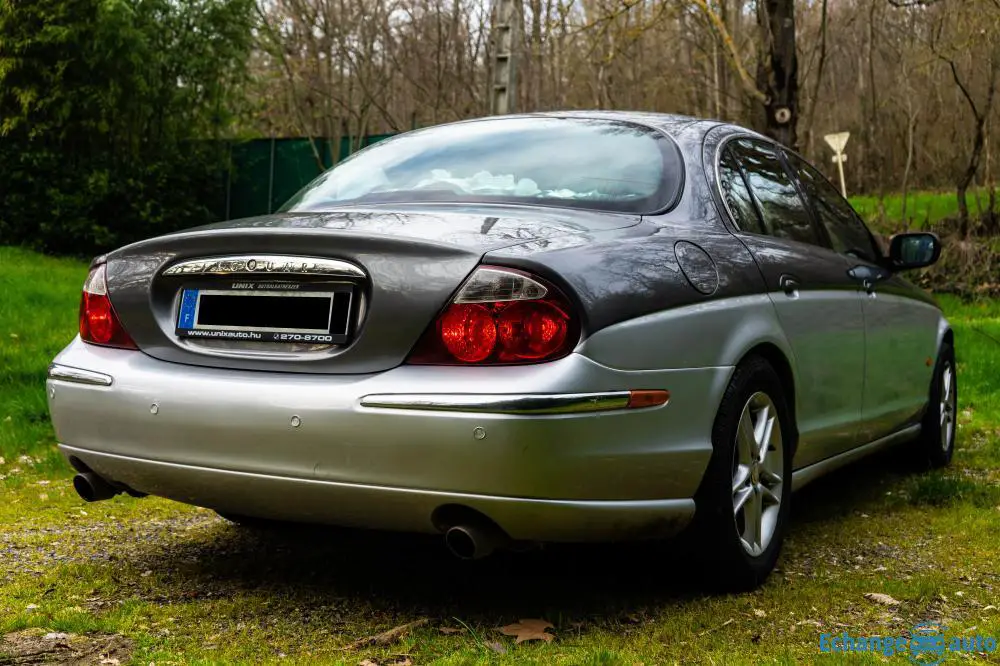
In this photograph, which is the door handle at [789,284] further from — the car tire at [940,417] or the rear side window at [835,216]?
the car tire at [940,417]

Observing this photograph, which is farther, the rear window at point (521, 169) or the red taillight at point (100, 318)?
the rear window at point (521, 169)

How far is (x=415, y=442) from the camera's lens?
2875 millimetres

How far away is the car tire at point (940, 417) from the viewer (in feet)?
18.9

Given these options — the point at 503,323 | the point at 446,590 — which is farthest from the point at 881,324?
the point at 503,323

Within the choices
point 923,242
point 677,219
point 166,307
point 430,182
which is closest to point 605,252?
point 677,219

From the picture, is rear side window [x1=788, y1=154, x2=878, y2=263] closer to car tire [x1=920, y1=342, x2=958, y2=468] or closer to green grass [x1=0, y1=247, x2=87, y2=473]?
car tire [x1=920, y1=342, x2=958, y2=468]

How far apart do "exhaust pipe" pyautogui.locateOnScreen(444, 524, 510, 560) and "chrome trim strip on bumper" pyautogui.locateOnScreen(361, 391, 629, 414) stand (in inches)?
13.7

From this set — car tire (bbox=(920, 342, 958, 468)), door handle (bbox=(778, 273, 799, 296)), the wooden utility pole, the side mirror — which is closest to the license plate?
door handle (bbox=(778, 273, 799, 296))

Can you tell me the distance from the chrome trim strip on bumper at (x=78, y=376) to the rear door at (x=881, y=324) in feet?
9.53

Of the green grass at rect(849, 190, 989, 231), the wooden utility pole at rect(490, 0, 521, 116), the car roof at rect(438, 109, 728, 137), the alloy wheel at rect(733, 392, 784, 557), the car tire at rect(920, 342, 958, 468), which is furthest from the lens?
the green grass at rect(849, 190, 989, 231)

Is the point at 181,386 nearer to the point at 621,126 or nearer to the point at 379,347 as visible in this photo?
the point at 379,347

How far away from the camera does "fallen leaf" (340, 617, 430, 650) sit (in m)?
3.06

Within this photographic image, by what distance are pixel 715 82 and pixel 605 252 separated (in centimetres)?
1910

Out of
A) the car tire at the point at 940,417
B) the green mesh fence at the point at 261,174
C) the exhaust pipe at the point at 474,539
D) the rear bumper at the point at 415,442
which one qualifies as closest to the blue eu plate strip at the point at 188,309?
the rear bumper at the point at 415,442
